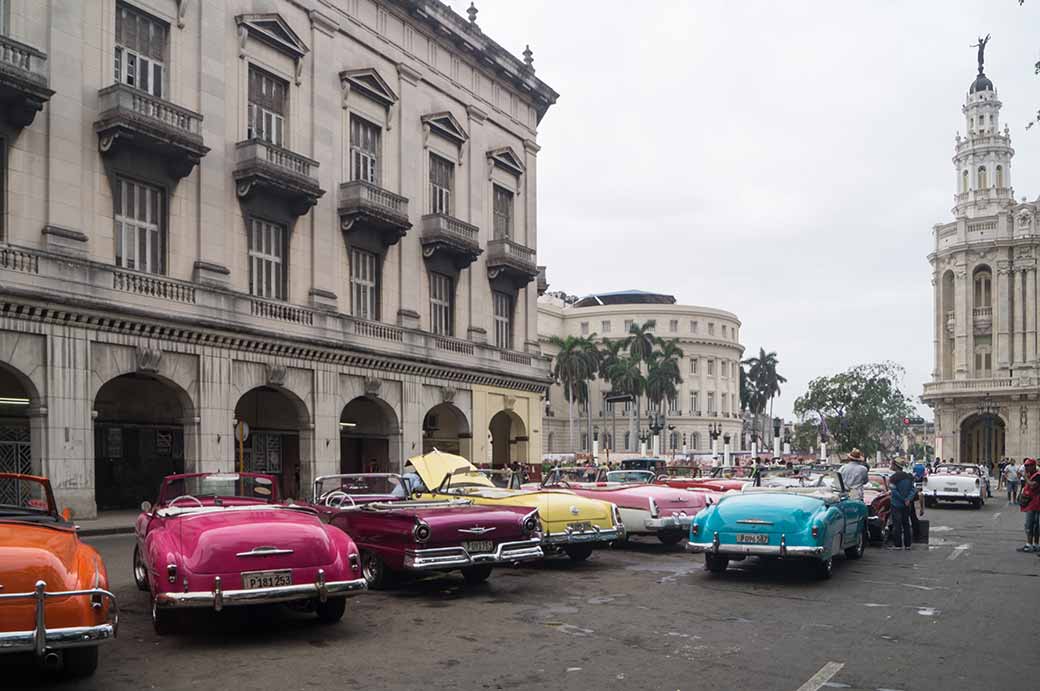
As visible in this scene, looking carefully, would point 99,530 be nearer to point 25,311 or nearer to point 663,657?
point 25,311

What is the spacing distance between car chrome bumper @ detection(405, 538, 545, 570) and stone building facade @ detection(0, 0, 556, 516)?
520 inches

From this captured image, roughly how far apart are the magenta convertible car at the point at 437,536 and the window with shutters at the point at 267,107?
57.3ft

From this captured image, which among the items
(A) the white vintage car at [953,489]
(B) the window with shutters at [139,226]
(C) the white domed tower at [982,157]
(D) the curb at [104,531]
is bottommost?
(A) the white vintage car at [953,489]

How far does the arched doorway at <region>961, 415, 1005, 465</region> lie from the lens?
8462cm

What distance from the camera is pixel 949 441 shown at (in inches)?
3314

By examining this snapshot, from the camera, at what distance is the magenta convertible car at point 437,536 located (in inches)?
412

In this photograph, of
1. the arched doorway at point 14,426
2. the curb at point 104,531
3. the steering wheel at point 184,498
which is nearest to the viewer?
the steering wheel at point 184,498

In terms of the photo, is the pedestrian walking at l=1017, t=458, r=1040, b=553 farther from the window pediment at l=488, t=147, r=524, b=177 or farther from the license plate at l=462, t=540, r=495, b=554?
the window pediment at l=488, t=147, r=524, b=177

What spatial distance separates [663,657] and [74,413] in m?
16.9

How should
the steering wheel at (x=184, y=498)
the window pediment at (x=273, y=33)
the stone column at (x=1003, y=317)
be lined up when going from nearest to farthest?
the steering wheel at (x=184, y=498), the window pediment at (x=273, y=33), the stone column at (x=1003, y=317)

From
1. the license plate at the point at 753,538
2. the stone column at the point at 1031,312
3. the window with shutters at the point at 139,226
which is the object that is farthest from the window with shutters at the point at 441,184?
the stone column at the point at 1031,312

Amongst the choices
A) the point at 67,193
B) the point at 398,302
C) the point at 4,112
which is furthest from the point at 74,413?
the point at 398,302

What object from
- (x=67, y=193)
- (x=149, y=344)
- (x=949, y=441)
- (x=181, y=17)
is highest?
(x=181, y=17)

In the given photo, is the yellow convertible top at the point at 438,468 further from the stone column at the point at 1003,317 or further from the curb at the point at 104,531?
the stone column at the point at 1003,317
